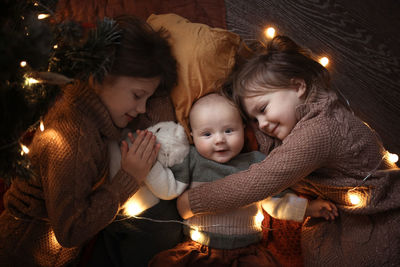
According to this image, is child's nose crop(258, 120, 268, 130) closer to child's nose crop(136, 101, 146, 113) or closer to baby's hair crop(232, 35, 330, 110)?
baby's hair crop(232, 35, 330, 110)

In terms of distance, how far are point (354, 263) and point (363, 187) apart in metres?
0.30

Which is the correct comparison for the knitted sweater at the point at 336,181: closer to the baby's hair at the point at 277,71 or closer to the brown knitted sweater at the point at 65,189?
A: the baby's hair at the point at 277,71

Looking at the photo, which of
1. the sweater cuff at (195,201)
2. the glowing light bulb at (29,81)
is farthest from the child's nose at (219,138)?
the glowing light bulb at (29,81)

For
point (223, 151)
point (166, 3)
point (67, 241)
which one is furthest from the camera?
point (166, 3)

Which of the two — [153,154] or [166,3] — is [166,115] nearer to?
[153,154]

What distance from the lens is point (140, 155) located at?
1.24 m

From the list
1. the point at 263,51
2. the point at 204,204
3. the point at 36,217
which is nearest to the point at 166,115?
the point at 204,204

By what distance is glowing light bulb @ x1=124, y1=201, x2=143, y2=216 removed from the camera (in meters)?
1.31

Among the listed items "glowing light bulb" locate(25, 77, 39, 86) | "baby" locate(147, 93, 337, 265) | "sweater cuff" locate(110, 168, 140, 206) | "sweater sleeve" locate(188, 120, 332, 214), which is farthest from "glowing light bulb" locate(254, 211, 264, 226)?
"glowing light bulb" locate(25, 77, 39, 86)

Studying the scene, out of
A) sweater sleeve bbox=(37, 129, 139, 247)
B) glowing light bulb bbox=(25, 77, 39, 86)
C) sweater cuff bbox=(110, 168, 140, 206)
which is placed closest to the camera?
glowing light bulb bbox=(25, 77, 39, 86)

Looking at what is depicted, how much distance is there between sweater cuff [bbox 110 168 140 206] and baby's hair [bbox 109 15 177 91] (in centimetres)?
38

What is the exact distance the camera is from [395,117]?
165cm

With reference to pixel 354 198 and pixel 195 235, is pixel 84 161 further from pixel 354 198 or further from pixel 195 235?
pixel 354 198

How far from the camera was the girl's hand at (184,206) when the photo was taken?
51.9 inches
